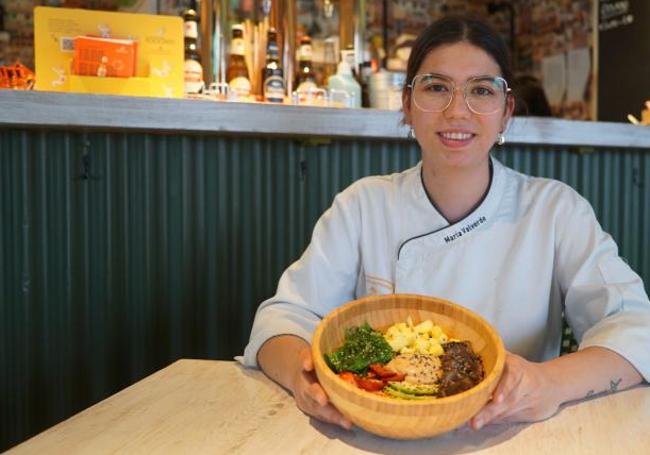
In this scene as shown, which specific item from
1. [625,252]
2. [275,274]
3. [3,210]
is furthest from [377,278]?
[625,252]

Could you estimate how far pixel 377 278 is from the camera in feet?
4.57

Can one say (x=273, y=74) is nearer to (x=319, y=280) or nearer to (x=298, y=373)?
(x=319, y=280)

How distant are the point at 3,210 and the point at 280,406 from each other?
113 centimetres

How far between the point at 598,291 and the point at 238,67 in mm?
2079

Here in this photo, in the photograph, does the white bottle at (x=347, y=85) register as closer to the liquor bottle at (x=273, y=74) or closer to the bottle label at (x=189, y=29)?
the liquor bottle at (x=273, y=74)

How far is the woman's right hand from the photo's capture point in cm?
92

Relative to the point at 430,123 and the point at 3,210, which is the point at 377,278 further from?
the point at 3,210

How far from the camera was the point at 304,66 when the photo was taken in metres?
3.01

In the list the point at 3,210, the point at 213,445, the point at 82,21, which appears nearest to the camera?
the point at 213,445

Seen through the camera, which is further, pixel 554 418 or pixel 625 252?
pixel 625 252

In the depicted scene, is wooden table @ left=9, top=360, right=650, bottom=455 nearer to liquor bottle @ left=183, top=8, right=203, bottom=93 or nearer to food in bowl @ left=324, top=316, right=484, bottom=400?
food in bowl @ left=324, top=316, right=484, bottom=400

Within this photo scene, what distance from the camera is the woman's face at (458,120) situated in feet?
4.19

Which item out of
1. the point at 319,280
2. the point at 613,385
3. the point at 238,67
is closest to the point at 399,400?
the point at 613,385

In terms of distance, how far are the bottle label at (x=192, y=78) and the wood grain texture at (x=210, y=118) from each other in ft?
1.80
